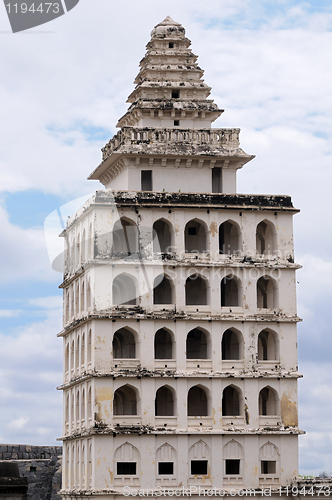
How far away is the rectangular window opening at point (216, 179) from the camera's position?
5416 centimetres

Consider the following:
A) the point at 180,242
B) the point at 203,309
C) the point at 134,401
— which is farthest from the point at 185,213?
the point at 134,401

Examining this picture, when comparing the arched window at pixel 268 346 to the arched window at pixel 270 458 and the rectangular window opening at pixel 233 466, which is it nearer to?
the arched window at pixel 270 458

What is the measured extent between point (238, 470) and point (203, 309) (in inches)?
290

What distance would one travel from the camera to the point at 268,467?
1994 inches

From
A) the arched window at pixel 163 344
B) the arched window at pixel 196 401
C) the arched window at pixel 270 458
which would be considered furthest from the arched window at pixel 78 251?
the arched window at pixel 270 458

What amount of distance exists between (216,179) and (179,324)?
7874 millimetres

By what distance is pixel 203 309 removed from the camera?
51094 mm

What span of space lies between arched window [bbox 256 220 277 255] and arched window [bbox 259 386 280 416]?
6.45 metres

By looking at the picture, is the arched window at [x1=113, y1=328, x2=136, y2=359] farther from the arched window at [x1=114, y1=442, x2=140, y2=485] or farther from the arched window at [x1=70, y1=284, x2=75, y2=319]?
the arched window at [x1=114, y1=442, x2=140, y2=485]

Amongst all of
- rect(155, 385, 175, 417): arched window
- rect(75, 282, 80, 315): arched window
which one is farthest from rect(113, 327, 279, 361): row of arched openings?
rect(75, 282, 80, 315): arched window

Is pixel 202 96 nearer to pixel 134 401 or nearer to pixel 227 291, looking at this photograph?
pixel 227 291

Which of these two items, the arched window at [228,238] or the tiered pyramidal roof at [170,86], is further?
the tiered pyramidal roof at [170,86]

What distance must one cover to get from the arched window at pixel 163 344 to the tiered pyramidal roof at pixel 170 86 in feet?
34.1

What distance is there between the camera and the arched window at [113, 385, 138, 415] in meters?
50.8
